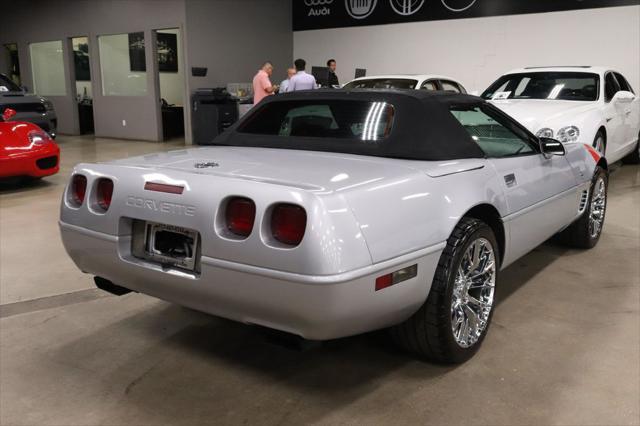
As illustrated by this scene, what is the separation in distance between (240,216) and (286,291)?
337 millimetres

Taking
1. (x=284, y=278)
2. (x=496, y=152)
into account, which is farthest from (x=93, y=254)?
(x=496, y=152)

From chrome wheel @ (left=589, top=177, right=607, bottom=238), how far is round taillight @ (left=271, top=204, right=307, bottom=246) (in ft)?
9.54

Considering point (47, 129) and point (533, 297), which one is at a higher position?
point (47, 129)

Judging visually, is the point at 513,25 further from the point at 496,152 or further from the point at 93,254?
the point at 93,254

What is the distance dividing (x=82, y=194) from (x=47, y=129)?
9.04 meters

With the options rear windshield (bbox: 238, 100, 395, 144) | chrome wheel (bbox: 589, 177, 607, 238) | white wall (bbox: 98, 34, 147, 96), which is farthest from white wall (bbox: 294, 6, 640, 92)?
rear windshield (bbox: 238, 100, 395, 144)

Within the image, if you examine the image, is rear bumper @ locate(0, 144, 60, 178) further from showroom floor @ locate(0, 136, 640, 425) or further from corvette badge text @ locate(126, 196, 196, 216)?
corvette badge text @ locate(126, 196, 196, 216)

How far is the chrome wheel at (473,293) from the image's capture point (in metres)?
2.39

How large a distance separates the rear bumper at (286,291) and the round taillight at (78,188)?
0.77 ft

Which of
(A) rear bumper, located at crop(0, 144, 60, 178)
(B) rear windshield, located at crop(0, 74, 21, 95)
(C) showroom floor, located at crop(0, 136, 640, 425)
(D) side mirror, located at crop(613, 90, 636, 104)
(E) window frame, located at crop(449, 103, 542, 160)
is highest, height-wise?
(B) rear windshield, located at crop(0, 74, 21, 95)

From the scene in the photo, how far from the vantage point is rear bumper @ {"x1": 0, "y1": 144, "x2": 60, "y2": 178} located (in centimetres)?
617

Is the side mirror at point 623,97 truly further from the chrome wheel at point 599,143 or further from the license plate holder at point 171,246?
the license plate holder at point 171,246

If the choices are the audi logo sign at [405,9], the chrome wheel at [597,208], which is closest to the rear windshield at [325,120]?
the chrome wheel at [597,208]

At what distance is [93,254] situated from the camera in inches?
92.0
